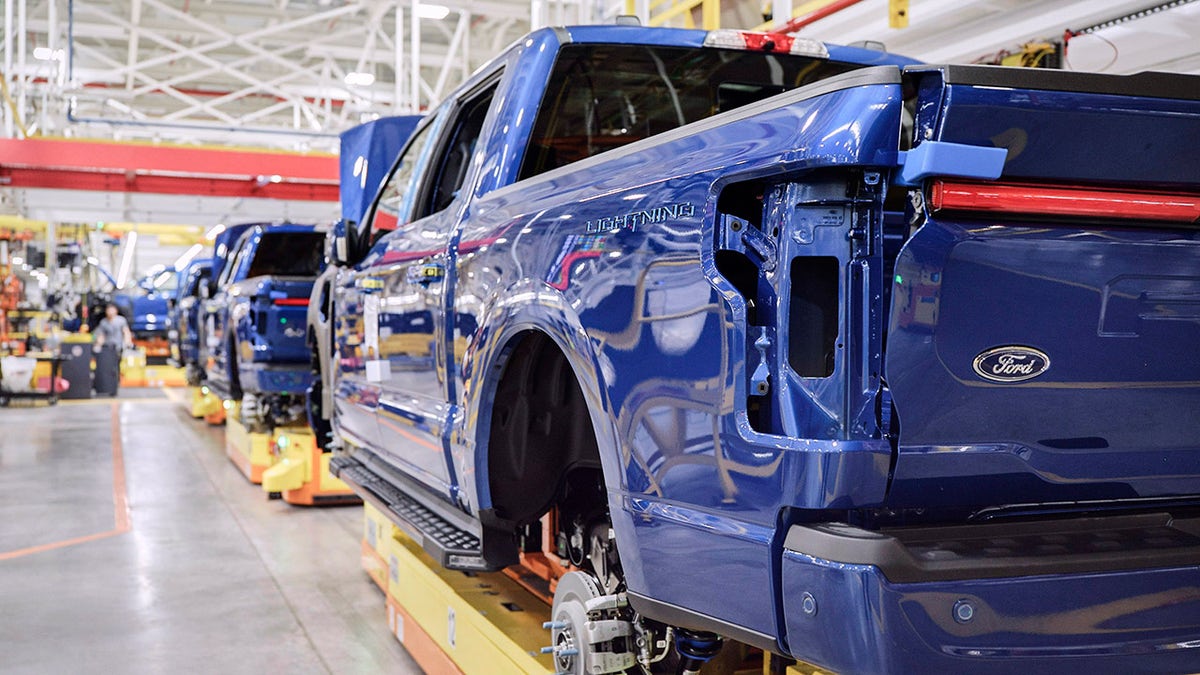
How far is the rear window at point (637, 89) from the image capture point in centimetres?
339

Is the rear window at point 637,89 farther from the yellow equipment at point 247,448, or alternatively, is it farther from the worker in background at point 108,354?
the worker in background at point 108,354

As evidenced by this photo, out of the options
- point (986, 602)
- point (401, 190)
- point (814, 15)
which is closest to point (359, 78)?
point (814, 15)

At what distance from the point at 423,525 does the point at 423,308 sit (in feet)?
2.36

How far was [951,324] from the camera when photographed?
167cm

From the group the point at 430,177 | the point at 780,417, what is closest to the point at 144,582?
the point at 430,177

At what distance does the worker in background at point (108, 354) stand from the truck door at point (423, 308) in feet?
48.6

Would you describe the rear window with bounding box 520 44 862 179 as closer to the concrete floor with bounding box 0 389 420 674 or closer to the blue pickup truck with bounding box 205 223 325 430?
the concrete floor with bounding box 0 389 420 674

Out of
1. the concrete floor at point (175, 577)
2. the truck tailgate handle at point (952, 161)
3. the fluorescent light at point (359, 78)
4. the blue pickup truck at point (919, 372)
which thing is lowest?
the concrete floor at point (175, 577)

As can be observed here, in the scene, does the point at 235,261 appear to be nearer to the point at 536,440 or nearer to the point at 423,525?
the point at 423,525

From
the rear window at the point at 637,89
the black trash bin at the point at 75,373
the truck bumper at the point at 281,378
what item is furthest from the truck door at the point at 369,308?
the black trash bin at the point at 75,373

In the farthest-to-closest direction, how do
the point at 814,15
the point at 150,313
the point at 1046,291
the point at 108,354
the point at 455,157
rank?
the point at 150,313
the point at 108,354
the point at 814,15
the point at 455,157
the point at 1046,291

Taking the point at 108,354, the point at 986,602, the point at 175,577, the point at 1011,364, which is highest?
the point at 1011,364

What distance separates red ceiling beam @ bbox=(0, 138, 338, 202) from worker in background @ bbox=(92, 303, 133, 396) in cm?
235

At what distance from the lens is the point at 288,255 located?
35.0 feet
